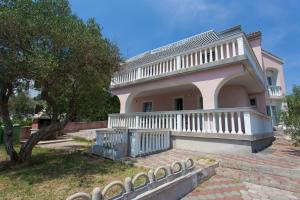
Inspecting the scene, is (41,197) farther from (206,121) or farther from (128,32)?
(128,32)

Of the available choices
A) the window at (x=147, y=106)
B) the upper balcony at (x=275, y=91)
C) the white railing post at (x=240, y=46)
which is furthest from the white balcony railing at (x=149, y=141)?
the upper balcony at (x=275, y=91)

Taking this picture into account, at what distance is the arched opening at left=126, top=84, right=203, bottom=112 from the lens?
12.9m

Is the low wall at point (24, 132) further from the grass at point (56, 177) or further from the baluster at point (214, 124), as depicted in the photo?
the baluster at point (214, 124)

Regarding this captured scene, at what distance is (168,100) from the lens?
14.5 metres

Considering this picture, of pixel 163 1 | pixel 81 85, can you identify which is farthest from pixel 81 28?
pixel 163 1

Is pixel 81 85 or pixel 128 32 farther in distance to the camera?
pixel 128 32

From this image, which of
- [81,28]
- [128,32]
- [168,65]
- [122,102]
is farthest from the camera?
[122,102]

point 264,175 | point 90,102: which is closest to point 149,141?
point 90,102

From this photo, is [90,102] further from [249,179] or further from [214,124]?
[249,179]

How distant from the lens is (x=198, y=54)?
31.0 feet

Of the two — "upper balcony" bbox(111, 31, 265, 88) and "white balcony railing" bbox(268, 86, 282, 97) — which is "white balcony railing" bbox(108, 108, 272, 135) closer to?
"upper balcony" bbox(111, 31, 265, 88)

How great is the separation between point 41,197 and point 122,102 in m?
9.46

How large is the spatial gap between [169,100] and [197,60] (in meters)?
5.61

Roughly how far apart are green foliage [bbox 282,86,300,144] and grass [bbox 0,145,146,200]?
24.0ft
